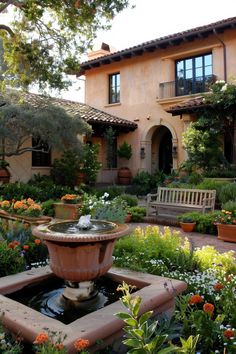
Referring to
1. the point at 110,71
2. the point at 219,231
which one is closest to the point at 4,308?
the point at 219,231

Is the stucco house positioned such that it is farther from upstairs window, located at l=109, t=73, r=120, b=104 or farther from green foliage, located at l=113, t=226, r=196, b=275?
green foliage, located at l=113, t=226, r=196, b=275

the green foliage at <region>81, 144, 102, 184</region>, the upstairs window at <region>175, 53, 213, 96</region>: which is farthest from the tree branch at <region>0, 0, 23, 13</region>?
the upstairs window at <region>175, 53, 213, 96</region>

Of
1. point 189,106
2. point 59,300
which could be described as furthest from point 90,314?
point 189,106

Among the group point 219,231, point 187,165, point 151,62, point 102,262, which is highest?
point 151,62

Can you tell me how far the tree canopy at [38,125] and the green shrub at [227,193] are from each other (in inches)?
227

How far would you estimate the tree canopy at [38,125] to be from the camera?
1179 cm

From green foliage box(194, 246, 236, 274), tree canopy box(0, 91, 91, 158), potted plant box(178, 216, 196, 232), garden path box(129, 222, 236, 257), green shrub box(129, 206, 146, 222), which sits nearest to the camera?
green foliage box(194, 246, 236, 274)

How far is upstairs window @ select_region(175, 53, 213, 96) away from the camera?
15500mm

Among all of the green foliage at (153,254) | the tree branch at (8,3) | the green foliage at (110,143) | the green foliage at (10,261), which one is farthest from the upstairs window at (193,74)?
the green foliage at (10,261)

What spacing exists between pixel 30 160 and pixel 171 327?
12980 mm

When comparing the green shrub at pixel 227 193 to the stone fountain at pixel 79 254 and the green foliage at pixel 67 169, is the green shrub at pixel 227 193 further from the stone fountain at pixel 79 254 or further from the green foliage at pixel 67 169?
the stone fountain at pixel 79 254

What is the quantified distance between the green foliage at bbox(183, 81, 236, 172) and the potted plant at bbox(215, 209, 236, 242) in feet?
16.8

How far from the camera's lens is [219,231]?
25.2ft

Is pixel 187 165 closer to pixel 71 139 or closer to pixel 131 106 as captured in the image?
pixel 71 139
